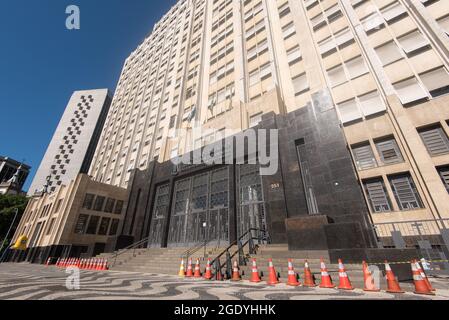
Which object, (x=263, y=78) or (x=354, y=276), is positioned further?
(x=263, y=78)

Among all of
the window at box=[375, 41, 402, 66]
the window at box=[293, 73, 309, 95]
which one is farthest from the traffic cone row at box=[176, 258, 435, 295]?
the window at box=[293, 73, 309, 95]

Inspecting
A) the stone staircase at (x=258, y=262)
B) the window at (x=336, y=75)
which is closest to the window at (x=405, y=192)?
the stone staircase at (x=258, y=262)

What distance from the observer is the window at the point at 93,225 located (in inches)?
959

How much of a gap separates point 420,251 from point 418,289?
5858mm

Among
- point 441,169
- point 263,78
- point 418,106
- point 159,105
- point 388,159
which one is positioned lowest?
point 441,169

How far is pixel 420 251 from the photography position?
8.91 metres

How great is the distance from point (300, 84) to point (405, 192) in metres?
11.1

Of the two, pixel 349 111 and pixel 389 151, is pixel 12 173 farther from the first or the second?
pixel 389 151

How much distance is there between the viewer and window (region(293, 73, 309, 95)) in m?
17.7

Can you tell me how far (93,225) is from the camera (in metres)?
24.8

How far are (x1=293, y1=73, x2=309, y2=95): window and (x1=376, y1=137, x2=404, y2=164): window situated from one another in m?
7.34

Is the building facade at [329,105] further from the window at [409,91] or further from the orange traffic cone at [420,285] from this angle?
the orange traffic cone at [420,285]
